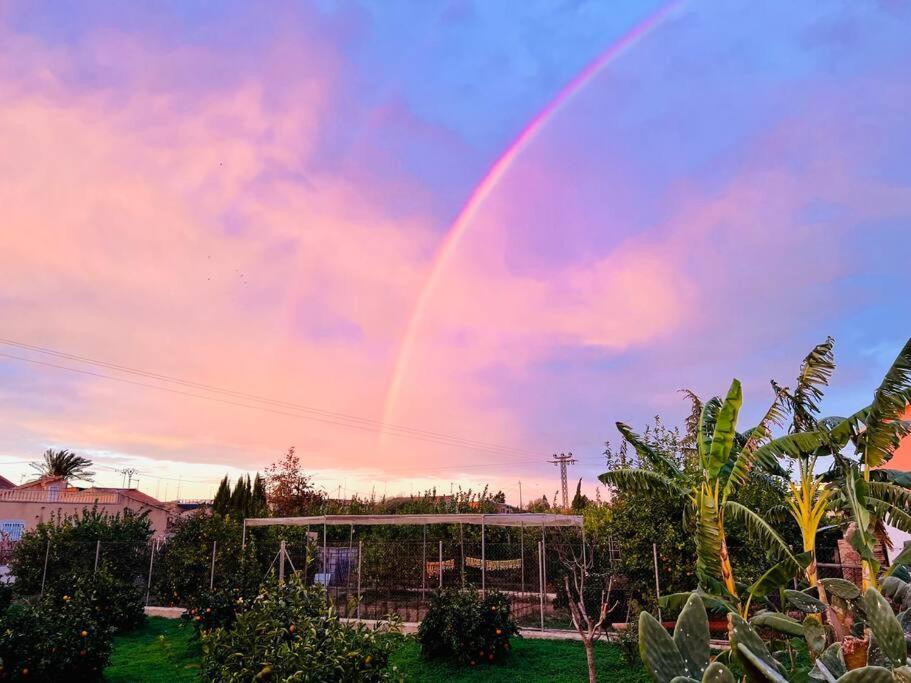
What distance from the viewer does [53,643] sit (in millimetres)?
9664

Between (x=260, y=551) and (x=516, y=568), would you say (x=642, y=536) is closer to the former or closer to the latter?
(x=516, y=568)

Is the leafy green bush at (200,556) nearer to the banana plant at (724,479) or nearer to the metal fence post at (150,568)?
the metal fence post at (150,568)

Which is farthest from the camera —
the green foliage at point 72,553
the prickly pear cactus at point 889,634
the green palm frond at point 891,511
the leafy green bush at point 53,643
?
the green foliage at point 72,553

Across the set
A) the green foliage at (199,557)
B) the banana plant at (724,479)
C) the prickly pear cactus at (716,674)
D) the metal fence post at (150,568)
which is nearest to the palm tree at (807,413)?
the banana plant at (724,479)

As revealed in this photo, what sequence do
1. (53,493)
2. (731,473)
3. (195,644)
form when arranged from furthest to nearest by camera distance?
(53,493), (195,644), (731,473)

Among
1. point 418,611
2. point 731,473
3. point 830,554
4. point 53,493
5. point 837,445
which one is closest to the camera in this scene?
point 731,473

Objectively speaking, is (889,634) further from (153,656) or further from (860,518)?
(153,656)

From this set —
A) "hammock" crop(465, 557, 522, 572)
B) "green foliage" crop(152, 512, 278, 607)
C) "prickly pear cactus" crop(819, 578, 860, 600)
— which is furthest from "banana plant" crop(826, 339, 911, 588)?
"green foliage" crop(152, 512, 278, 607)

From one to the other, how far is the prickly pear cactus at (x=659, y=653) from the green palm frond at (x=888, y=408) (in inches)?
325

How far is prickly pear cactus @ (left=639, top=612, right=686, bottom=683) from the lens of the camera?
228 centimetres

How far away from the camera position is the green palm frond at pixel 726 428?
850 centimetres

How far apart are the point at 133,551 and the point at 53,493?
57.6 ft

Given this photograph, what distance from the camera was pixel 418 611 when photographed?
17125 mm

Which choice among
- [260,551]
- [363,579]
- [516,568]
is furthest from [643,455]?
[260,551]
